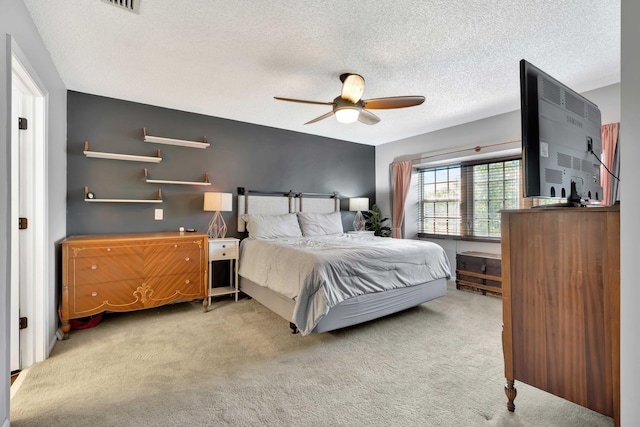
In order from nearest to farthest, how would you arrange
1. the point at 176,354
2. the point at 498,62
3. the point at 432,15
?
the point at 432,15
the point at 176,354
the point at 498,62

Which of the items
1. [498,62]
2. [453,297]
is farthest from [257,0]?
[453,297]

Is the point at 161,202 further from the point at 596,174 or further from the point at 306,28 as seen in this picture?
the point at 596,174

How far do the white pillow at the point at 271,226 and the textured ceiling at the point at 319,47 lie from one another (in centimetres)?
154

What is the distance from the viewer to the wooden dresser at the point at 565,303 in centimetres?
130

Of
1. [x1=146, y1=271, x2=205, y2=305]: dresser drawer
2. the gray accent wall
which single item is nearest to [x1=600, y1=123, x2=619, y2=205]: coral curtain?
the gray accent wall

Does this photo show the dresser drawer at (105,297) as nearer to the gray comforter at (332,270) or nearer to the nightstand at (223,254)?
→ the nightstand at (223,254)

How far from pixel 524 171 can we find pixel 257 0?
6.13 ft

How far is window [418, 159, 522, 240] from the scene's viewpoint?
432 cm

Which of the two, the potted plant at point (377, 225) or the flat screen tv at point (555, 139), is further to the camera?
the potted plant at point (377, 225)

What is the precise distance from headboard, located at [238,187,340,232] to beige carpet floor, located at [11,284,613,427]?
5.84ft

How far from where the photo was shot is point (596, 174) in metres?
1.78

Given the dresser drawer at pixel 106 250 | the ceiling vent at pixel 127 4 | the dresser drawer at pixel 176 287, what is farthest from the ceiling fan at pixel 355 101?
the dresser drawer at pixel 176 287

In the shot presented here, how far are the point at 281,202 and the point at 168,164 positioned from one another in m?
1.67

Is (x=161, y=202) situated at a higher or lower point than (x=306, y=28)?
lower
